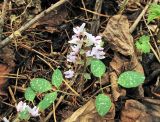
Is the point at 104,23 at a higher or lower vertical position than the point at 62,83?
higher

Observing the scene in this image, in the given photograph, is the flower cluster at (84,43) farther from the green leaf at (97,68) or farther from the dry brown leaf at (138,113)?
the dry brown leaf at (138,113)

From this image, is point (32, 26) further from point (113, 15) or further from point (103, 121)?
point (103, 121)

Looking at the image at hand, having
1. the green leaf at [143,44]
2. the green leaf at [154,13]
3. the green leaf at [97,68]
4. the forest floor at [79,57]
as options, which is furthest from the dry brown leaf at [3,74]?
the green leaf at [154,13]

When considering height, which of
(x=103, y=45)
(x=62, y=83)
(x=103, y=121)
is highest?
(x=103, y=45)

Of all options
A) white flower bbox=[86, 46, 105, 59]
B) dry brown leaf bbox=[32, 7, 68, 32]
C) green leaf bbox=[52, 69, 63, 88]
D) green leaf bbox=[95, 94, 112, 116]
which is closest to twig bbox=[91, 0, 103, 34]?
dry brown leaf bbox=[32, 7, 68, 32]

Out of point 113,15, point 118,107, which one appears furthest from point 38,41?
point 118,107

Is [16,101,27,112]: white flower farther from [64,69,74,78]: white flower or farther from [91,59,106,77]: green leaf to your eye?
[91,59,106,77]: green leaf
